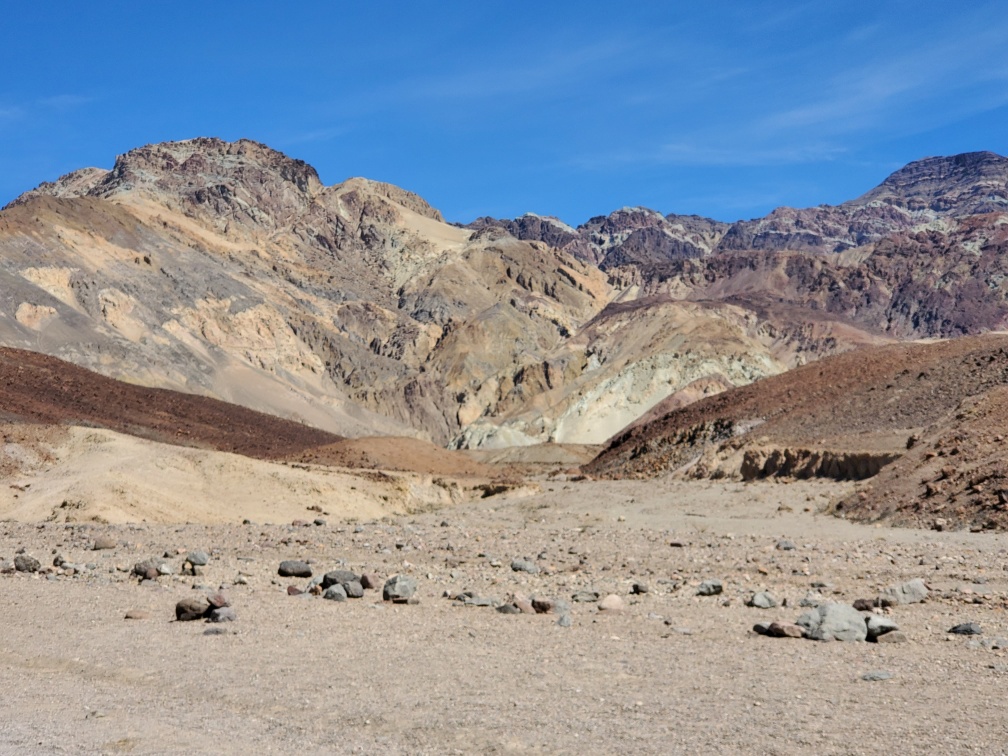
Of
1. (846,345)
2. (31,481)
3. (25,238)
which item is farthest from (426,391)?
(31,481)

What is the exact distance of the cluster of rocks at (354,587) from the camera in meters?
13.5

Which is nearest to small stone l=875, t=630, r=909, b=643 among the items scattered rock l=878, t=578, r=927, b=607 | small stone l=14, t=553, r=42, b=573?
scattered rock l=878, t=578, r=927, b=607

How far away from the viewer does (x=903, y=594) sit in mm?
13078

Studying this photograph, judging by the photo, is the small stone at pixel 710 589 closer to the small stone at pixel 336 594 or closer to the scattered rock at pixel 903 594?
the scattered rock at pixel 903 594

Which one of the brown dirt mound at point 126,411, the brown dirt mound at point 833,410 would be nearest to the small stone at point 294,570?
the brown dirt mound at point 833,410

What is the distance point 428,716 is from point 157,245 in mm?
116881

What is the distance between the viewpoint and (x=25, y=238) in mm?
98188

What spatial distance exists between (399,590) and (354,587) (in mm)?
687

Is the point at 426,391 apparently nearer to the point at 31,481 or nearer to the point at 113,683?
the point at 31,481

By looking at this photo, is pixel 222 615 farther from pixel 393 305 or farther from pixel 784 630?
pixel 393 305

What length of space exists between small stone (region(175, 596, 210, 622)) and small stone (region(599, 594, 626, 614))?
4608 mm

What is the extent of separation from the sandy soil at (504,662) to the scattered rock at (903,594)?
0.33m

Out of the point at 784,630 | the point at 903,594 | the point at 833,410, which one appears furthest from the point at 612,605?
the point at 833,410

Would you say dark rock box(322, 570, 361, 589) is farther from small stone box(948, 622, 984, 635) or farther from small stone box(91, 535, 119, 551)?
small stone box(948, 622, 984, 635)
